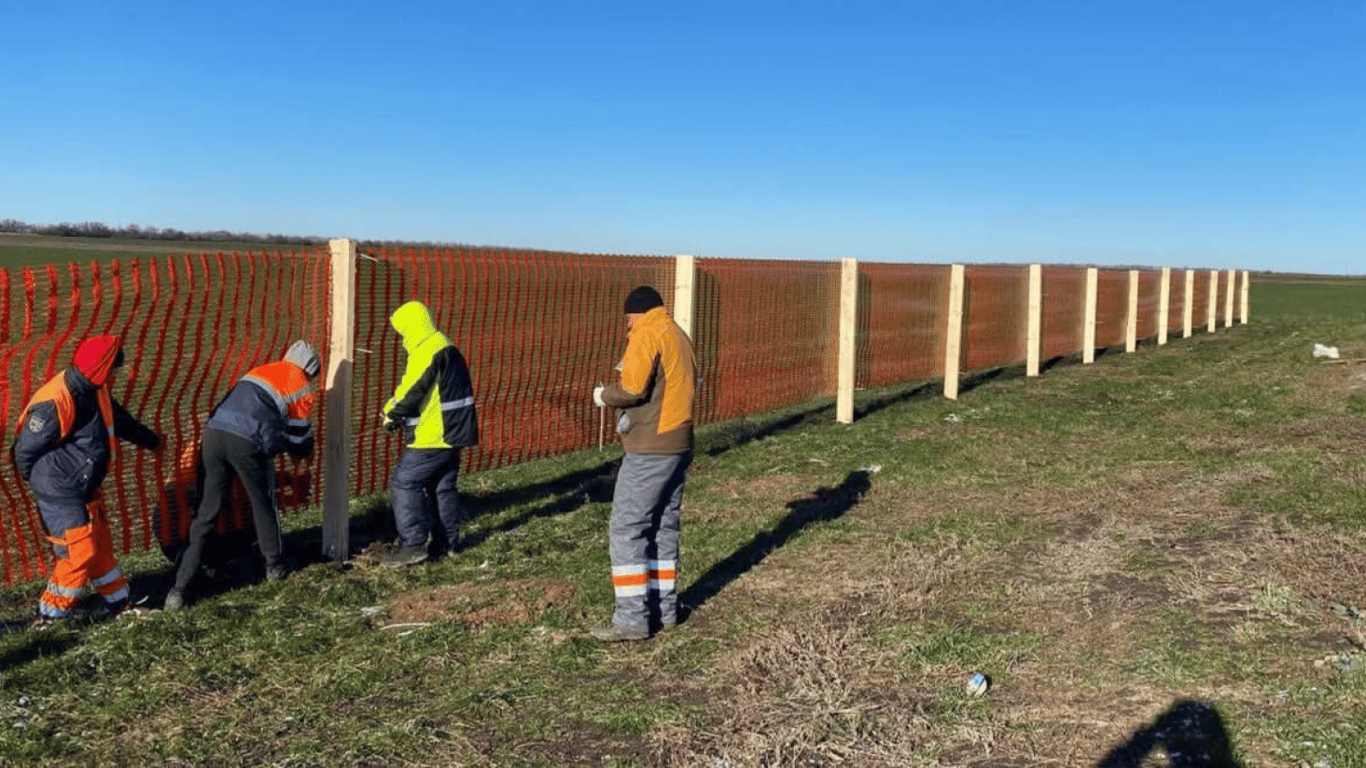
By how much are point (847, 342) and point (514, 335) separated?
180 inches

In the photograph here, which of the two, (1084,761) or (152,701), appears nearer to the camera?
(1084,761)

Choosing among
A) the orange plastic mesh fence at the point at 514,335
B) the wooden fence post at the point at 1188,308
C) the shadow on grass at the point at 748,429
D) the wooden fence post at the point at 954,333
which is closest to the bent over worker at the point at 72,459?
the orange plastic mesh fence at the point at 514,335

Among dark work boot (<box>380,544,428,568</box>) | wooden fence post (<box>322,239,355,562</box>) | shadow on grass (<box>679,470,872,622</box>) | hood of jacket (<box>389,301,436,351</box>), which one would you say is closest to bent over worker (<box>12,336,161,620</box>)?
wooden fence post (<box>322,239,355,562</box>)

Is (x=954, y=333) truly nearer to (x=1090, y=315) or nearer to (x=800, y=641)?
(x=1090, y=315)

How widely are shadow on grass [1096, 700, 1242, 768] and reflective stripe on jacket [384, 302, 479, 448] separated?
4.18m

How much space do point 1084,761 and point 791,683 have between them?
123 cm

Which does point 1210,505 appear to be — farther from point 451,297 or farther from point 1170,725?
point 451,297

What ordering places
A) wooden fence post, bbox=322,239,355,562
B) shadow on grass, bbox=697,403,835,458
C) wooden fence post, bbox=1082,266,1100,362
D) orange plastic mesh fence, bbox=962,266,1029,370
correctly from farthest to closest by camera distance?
wooden fence post, bbox=1082,266,1100,362 → orange plastic mesh fence, bbox=962,266,1029,370 → shadow on grass, bbox=697,403,835,458 → wooden fence post, bbox=322,239,355,562

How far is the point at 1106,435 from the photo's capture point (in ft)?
39.4

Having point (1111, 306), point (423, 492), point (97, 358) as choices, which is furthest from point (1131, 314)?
point (97, 358)

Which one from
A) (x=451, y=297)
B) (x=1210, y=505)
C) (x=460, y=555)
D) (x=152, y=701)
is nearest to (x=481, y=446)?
(x=451, y=297)

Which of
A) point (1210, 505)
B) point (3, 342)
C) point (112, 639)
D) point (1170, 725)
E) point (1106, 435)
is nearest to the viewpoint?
point (1170, 725)

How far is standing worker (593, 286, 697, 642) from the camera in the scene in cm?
572

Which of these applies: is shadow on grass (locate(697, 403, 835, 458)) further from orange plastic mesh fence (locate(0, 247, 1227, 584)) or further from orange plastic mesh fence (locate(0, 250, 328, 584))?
orange plastic mesh fence (locate(0, 250, 328, 584))
